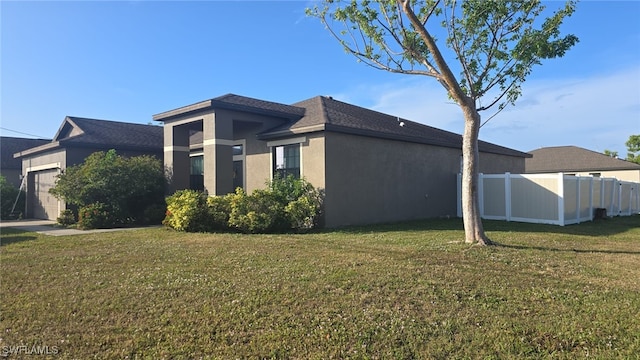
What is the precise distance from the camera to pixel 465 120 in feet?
33.6

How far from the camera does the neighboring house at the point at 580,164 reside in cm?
2980

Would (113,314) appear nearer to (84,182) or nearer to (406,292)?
(406,292)

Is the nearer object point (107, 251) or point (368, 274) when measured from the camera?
point (368, 274)

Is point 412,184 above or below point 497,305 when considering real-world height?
above

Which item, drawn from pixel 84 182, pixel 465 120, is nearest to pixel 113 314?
pixel 465 120

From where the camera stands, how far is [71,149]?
17.5 m

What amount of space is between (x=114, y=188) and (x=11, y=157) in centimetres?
1641

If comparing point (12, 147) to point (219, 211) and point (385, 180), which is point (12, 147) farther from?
point (385, 180)

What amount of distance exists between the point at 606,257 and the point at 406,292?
552 cm

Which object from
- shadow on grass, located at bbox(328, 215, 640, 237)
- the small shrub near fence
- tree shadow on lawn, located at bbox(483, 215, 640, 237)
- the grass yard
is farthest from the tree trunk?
the small shrub near fence

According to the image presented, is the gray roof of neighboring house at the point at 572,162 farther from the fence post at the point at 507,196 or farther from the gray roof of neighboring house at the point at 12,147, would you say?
the gray roof of neighboring house at the point at 12,147

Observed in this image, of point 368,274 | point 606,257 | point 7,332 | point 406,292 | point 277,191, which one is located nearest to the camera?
point 7,332

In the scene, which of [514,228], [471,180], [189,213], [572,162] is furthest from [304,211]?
[572,162]

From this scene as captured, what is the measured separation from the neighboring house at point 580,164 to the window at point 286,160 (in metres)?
25.2
